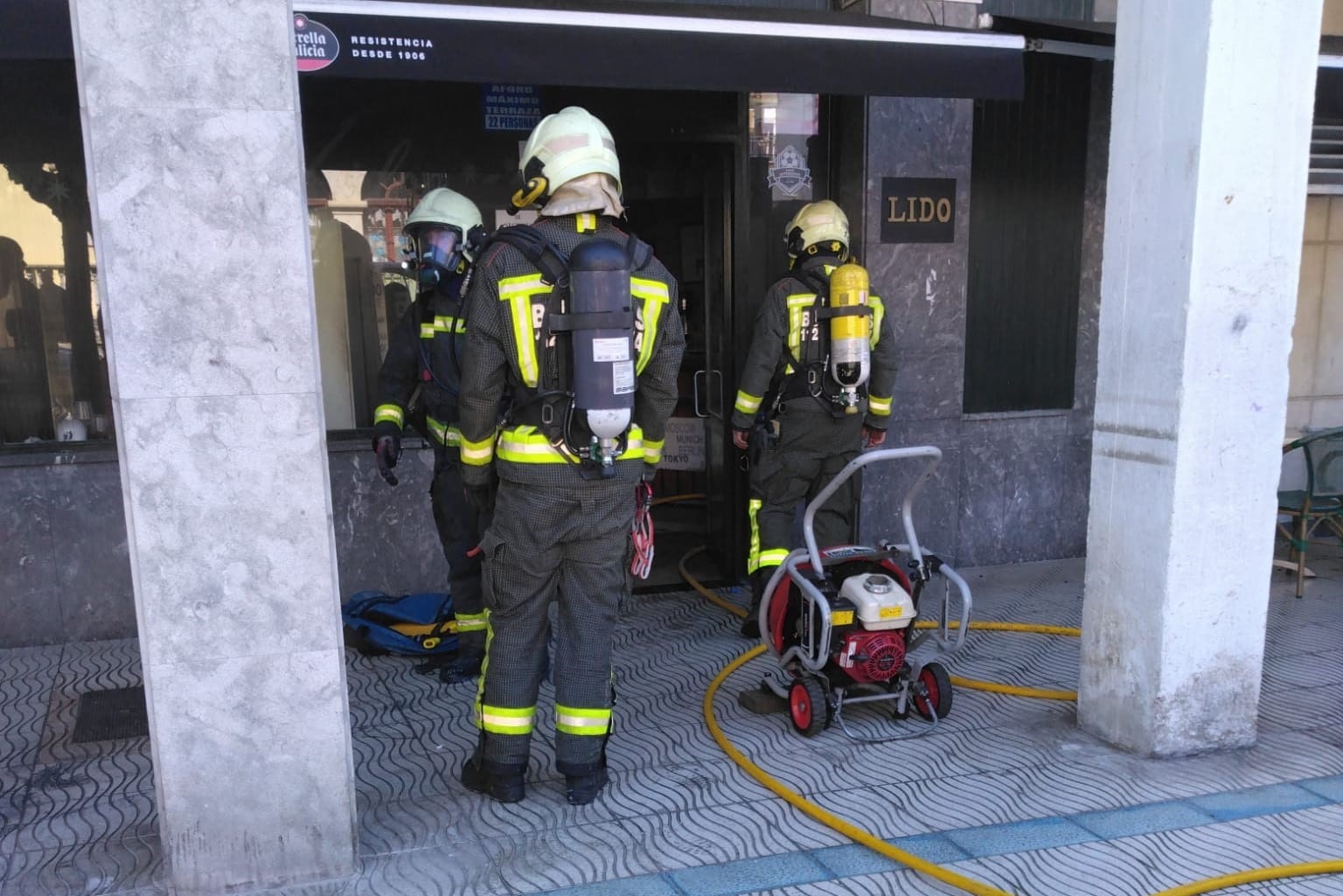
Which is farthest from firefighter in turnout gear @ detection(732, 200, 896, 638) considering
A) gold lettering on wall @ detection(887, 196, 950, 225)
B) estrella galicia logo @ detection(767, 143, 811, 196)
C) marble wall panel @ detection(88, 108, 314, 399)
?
marble wall panel @ detection(88, 108, 314, 399)

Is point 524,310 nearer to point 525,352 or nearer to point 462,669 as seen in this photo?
point 525,352

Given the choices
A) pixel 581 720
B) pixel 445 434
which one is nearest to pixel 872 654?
pixel 581 720

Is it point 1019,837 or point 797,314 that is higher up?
point 797,314

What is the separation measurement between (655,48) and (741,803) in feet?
9.62

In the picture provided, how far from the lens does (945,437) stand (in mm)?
5977

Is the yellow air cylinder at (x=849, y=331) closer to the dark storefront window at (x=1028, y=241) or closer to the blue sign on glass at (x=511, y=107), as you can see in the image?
the dark storefront window at (x=1028, y=241)

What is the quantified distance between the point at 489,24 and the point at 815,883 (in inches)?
129

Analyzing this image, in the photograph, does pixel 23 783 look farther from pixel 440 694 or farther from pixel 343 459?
pixel 343 459

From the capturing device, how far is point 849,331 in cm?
451

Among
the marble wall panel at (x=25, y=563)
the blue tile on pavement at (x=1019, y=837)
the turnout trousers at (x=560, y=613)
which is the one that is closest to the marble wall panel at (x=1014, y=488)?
the blue tile on pavement at (x=1019, y=837)

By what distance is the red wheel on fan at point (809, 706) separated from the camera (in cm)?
379

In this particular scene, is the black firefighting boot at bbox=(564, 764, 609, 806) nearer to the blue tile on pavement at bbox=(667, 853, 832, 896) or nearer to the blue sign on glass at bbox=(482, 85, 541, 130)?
the blue tile on pavement at bbox=(667, 853, 832, 896)

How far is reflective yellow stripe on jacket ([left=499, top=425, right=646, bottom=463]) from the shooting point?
3.17m

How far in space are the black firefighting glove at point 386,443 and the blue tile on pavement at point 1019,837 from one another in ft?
8.55
